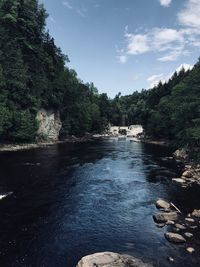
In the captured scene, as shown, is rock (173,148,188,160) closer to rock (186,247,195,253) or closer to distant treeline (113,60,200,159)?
distant treeline (113,60,200,159)

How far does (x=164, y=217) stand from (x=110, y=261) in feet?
30.4

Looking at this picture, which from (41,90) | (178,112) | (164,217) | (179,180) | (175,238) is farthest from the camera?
(41,90)

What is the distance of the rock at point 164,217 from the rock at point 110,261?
752 cm

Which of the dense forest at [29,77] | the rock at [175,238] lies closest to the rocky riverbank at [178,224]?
the rock at [175,238]

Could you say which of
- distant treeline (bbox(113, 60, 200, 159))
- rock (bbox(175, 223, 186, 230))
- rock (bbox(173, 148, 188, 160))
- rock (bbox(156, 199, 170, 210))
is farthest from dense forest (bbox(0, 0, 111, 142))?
rock (bbox(175, 223, 186, 230))

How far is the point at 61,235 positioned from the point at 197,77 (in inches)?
1695

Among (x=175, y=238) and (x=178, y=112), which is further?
(x=178, y=112)

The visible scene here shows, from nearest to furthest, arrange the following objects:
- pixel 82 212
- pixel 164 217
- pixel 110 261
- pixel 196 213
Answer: pixel 110 261
pixel 164 217
pixel 196 213
pixel 82 212

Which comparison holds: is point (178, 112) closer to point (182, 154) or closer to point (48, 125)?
point (182, 154)

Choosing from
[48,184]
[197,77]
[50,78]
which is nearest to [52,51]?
[50,78]

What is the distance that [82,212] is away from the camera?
2623 centimetres

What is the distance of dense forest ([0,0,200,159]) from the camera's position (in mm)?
58750

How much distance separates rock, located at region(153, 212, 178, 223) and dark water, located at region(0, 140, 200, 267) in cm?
65

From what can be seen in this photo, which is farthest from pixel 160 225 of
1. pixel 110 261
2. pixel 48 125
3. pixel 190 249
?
pixel 48 125
